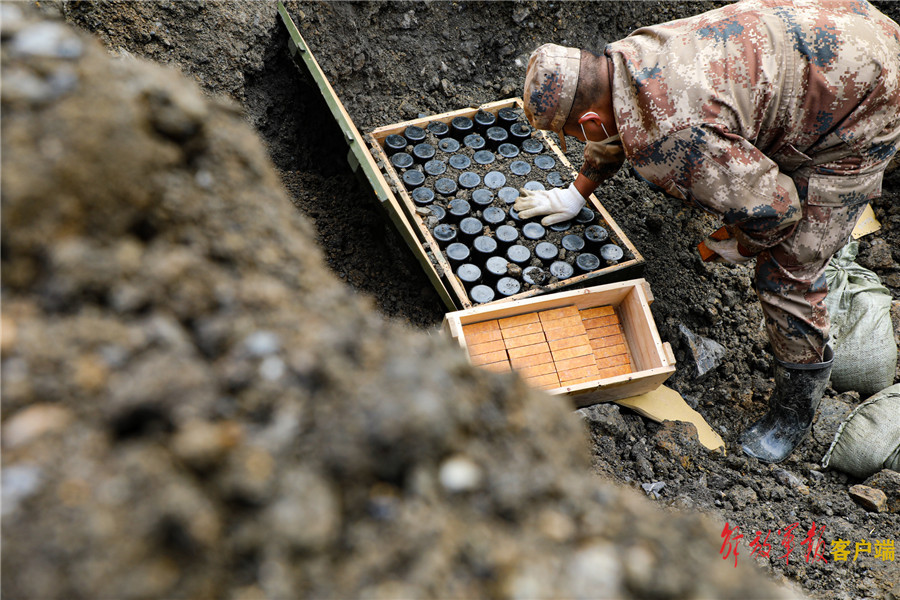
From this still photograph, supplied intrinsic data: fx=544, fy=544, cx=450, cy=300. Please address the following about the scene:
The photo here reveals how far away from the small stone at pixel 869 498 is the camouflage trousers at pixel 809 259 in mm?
741

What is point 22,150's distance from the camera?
0.88m

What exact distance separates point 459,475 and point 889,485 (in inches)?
130

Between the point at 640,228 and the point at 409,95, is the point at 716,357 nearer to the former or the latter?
the point at 640,228

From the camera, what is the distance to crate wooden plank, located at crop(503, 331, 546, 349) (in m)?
3.14

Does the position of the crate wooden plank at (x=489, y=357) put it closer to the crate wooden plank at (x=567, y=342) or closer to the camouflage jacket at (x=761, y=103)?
the crate wooden plank at (x=567, y=342)

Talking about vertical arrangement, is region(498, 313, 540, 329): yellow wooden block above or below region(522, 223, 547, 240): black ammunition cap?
below

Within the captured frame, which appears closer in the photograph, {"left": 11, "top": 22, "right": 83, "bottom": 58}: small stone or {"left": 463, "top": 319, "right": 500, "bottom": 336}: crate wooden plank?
{"left": 11, "top": 22, "right": 83, "bottom": 58}: small stone

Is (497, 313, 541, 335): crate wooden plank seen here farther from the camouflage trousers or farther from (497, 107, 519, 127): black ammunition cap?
(497, 107, 519, 127): black ammunition cap

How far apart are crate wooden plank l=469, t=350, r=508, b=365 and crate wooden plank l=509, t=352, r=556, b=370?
5 centimetres

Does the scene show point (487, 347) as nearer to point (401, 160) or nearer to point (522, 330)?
point (522, 330)

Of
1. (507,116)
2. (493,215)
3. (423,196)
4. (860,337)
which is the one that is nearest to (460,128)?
(507,116)

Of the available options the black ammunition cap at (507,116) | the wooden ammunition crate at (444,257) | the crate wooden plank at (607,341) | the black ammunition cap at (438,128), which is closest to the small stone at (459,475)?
the wooden ammunition crate at (444,257)

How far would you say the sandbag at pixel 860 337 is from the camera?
358 centimetres

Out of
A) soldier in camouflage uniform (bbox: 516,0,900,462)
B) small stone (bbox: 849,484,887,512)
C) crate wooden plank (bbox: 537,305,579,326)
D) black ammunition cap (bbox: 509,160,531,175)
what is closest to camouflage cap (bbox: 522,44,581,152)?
soldier in camouflage uniform (bbox: 516,0,900,462)
